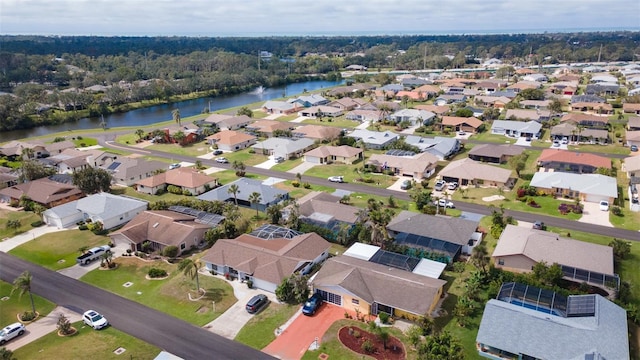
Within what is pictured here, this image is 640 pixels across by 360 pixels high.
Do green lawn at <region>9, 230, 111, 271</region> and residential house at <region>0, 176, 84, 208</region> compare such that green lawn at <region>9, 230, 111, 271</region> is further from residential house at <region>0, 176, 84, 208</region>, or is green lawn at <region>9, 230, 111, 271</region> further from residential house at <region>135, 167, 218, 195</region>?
residential house at <region>135, 167, 218, 195</region>

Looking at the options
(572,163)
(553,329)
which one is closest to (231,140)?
(572,163)

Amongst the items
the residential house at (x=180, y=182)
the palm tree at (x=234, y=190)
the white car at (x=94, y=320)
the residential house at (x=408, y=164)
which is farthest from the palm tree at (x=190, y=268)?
the residential house at (x=408, y=164)

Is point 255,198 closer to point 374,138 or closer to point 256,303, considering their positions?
point 256,303

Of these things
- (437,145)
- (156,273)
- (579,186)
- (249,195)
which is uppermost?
(437,145)

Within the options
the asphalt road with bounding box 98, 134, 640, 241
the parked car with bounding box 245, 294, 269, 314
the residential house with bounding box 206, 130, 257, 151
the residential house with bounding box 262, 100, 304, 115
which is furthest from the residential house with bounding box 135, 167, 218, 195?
the residential house with bounding box 262, 100, 304, 115

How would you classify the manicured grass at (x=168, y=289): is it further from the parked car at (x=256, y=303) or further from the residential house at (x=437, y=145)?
the residential house at (x=437, y=145)

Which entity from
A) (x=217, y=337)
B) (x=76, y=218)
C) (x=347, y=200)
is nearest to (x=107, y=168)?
(x=76, y=218)
